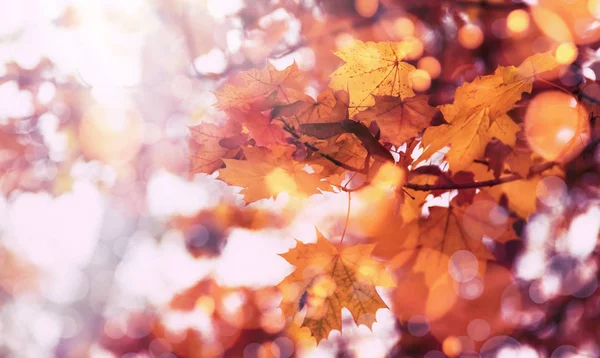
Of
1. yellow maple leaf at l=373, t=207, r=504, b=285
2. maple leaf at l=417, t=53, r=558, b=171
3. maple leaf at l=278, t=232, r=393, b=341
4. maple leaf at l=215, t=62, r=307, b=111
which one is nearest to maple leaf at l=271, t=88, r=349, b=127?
maple leaf at l=215, t=62, r=307, b=111

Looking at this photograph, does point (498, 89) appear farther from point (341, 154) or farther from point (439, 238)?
point (439, 238)

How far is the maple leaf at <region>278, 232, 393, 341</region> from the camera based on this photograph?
1.10m

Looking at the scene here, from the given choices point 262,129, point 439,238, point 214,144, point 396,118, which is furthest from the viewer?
point 439,238

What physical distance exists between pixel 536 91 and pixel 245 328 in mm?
2867

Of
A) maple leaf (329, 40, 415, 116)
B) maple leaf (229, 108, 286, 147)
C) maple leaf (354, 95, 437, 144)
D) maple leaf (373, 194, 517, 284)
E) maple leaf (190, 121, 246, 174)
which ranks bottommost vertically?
maple leaf (373, 194, 517, 284)

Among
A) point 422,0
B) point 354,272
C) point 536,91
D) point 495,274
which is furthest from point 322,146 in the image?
point 495,274

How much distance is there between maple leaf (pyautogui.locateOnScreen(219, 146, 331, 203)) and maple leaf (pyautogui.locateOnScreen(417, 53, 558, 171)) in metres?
0.32

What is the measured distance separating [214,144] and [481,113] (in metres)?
0.72

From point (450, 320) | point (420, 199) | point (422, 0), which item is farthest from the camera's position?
point (450, 320)

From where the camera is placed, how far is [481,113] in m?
0.97

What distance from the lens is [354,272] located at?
1104 millimetres

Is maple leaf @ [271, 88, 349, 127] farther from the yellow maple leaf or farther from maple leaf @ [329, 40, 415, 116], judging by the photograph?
the yellow maple leaf

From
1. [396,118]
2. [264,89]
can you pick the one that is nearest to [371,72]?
[396,118]

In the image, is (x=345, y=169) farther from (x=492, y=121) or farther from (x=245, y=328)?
(x=245, y=328)
